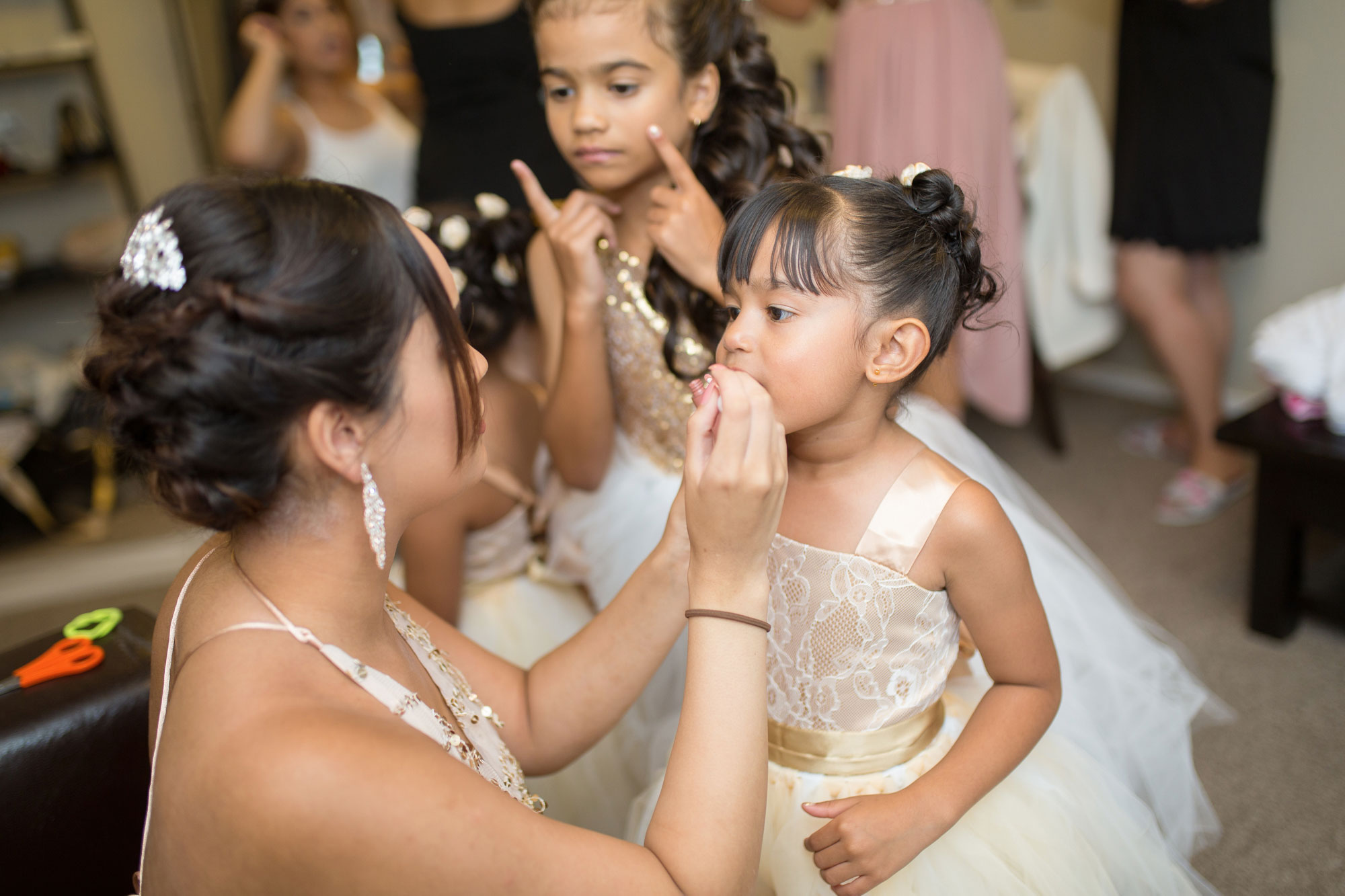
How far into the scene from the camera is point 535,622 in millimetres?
1613

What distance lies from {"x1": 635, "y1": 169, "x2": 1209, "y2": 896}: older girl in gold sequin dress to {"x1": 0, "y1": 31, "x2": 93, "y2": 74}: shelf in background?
3273mm

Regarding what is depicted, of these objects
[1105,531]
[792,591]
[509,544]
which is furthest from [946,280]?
[1105,531]

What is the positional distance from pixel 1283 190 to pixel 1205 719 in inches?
72.8

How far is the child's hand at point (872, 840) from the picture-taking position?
920 millimetres

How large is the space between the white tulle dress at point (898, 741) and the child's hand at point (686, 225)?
16.8 inches

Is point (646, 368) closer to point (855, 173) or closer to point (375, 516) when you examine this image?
point (855, 173)

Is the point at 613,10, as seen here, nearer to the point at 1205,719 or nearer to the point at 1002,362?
the point at 1205,719

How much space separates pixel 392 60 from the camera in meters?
3.96

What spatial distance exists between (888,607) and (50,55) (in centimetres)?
359

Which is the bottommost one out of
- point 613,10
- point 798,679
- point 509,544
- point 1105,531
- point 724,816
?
point 1105,531

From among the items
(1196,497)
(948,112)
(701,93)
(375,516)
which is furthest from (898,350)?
(1196,497)

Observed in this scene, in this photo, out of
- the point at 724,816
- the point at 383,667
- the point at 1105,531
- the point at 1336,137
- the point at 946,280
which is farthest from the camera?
the point at 1336,137

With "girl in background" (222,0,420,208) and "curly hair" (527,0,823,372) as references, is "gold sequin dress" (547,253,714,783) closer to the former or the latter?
"curly hair" (527,0,823,372)

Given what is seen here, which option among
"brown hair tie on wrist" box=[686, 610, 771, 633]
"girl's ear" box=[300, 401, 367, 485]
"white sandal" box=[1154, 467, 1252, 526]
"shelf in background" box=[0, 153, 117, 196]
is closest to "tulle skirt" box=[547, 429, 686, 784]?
"brown hair tie on wrist" box=[686, 610, 771, 633]
